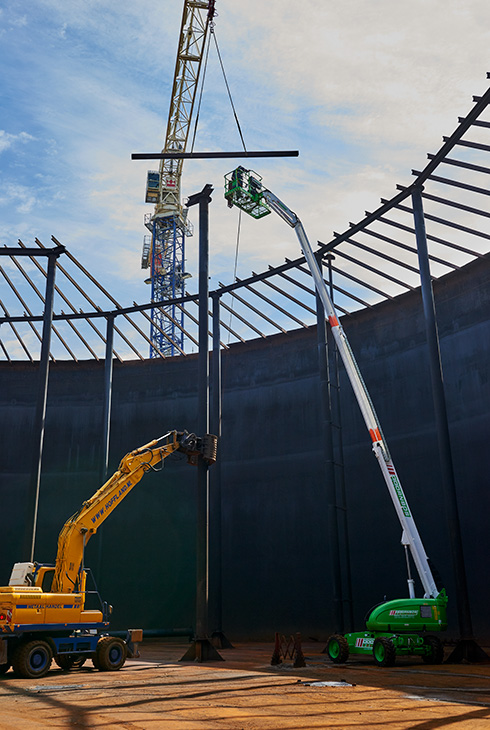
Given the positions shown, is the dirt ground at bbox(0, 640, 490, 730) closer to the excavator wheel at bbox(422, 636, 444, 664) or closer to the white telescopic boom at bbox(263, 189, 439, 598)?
the excavator wheel at bbox(422, 636, 444, 664)

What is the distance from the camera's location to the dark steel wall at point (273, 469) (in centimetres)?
2283

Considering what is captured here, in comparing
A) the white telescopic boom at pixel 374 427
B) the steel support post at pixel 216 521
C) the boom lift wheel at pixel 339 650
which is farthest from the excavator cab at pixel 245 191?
the boom lift wheel at pixel 339 650

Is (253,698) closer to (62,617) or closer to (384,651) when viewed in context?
(384,651)

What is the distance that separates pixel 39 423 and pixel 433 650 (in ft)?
47.1

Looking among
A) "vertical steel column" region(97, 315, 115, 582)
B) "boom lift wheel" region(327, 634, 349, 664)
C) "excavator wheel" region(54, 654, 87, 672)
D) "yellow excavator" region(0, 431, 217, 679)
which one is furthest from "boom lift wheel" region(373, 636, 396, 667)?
"vertical steel column" region(97, 315, 115, 582)

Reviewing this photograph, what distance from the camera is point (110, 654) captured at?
1389 cm

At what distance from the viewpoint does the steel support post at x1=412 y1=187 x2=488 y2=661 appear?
48.8ft

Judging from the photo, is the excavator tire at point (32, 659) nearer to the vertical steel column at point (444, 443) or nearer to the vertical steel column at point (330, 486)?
the vertical steel column at point (330, 486)

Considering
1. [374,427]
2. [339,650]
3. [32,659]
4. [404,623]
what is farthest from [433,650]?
[32,659]

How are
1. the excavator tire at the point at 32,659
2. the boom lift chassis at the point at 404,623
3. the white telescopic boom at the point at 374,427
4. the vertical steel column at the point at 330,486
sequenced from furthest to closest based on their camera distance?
the vertical steel column at the point at 330,486 < the white telescopic boom at the point at 374,427 < the boom lift chassis at the point at 404,623 < the excavator tire at the point at 32,659

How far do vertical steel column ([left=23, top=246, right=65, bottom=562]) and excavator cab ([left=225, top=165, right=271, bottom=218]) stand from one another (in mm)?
7260

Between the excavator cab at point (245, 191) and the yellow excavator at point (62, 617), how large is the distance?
31.3 ft

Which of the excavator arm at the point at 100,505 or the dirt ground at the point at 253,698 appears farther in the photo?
the excavator arm at the point at 100,505

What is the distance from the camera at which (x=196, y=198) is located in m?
19.9
